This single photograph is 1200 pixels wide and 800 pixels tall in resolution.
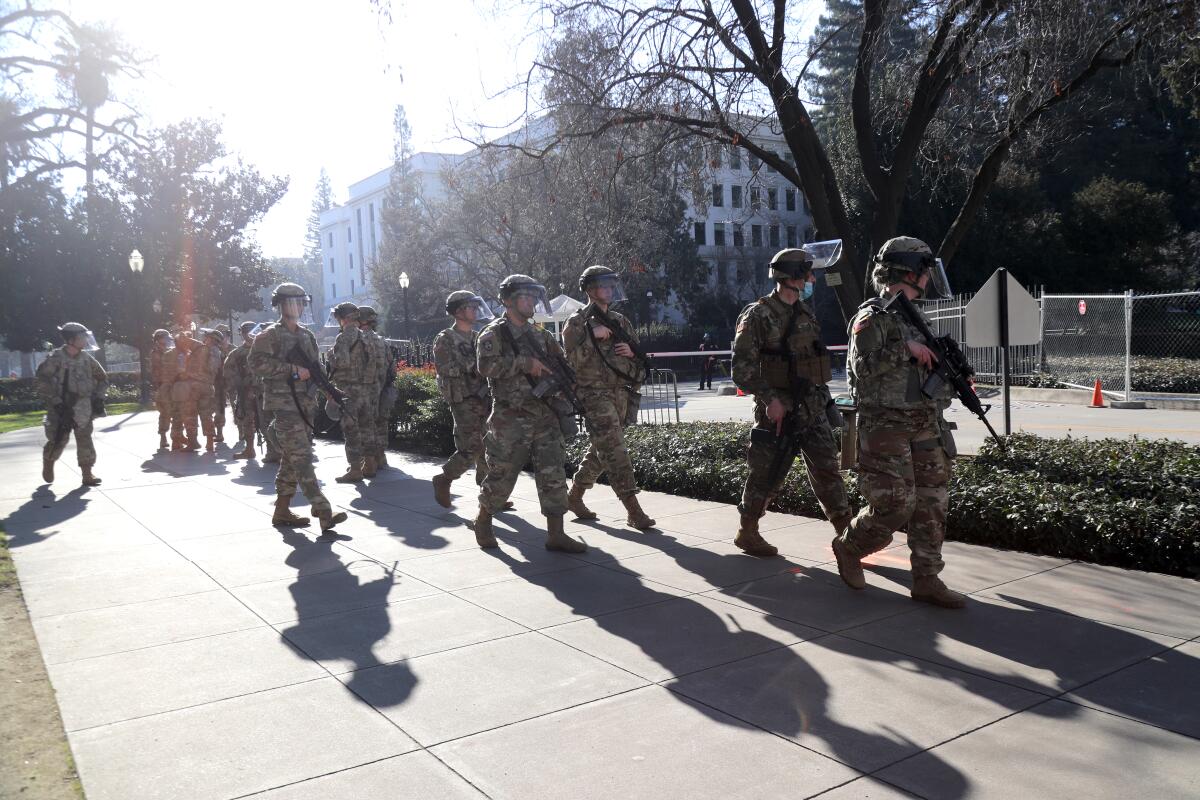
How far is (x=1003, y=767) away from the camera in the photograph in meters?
3.26

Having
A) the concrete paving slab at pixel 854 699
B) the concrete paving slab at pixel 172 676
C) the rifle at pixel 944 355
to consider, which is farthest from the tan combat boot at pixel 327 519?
the rifle at pixel 944 355

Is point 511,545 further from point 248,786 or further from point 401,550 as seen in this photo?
point 248,786

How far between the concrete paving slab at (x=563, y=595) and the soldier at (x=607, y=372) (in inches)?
49.1

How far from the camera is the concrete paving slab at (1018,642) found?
4.12 metres

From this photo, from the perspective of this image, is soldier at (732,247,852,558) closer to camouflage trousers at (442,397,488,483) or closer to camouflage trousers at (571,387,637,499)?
camouflage trousers at (571,387,637,499)

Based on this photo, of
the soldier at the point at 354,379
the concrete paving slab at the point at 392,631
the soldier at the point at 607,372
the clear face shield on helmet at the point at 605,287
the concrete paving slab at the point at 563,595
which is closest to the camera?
the concrete paving slab at the point at 392,631

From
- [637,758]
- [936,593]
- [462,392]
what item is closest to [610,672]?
[637,758]

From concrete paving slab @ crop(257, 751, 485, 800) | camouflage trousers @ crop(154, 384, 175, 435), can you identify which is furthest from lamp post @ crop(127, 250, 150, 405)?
concrete paving slab @ crop(257, 751, 485, 800)

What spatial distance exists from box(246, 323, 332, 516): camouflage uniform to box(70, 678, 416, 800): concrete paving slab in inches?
145

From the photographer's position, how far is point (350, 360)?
432 inches

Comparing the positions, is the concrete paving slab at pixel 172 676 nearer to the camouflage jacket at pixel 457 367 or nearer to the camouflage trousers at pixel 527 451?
the camouflage trousers at pixel 527 451

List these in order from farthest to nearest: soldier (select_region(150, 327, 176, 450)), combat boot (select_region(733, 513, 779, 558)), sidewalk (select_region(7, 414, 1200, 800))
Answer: soldier (select_region(150, 327, 176, 450)) → combat boot (select_region(733, 513, 779, 558)) → sidewalk (select_region(7, 414, 1200, 800))

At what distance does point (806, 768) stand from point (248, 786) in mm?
1904

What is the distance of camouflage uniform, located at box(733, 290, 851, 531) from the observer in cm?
595
